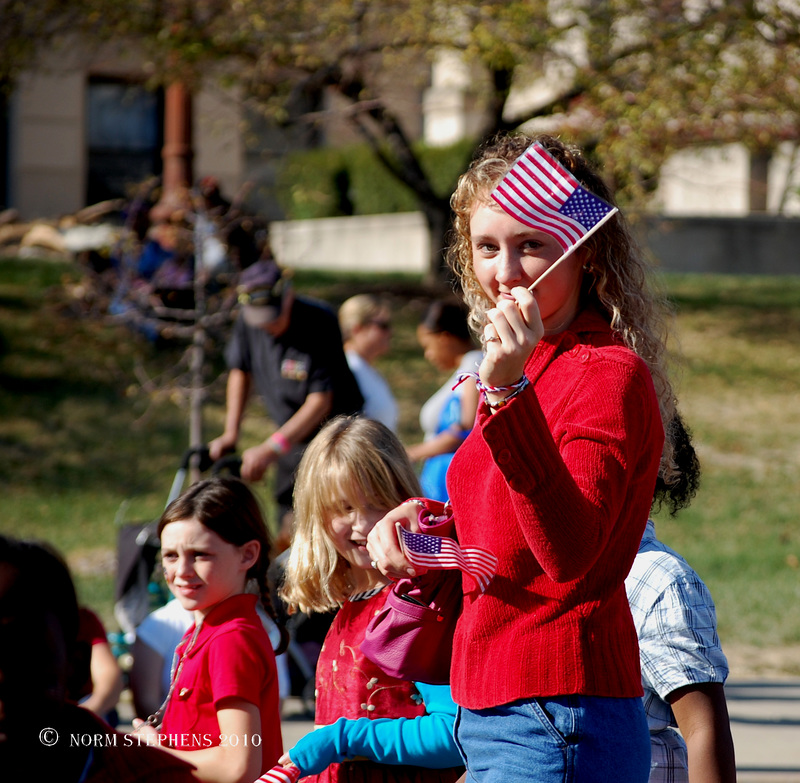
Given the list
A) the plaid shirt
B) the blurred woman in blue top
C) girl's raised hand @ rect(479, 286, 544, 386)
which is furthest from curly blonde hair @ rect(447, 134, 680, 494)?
the blurred woman in blue top

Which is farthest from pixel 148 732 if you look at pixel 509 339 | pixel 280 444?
pixel 280 444

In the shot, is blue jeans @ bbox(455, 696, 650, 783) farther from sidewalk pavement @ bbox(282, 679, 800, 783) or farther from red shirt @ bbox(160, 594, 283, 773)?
sidewalk pavement @ bbox(282, 679, 800, 783)

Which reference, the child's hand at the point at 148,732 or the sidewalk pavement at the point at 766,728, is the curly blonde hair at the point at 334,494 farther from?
the sidewalk pavement at the point at 766,728

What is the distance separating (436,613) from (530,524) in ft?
1.68

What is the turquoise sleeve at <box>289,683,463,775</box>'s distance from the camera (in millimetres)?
2215

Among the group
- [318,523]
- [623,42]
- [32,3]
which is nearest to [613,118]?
[623,42]

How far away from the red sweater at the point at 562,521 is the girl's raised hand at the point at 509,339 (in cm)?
5

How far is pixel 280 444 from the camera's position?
17.1ft

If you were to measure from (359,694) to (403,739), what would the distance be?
248mm

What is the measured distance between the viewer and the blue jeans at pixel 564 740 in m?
1.77

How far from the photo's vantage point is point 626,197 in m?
11.0

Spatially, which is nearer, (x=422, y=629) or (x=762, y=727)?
(x=422, y=629)

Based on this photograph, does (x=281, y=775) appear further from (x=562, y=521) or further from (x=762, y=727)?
(x=762, y=727)

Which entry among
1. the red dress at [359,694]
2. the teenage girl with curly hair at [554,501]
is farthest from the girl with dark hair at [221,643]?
the teenage girl with curly hair at [554,501]
